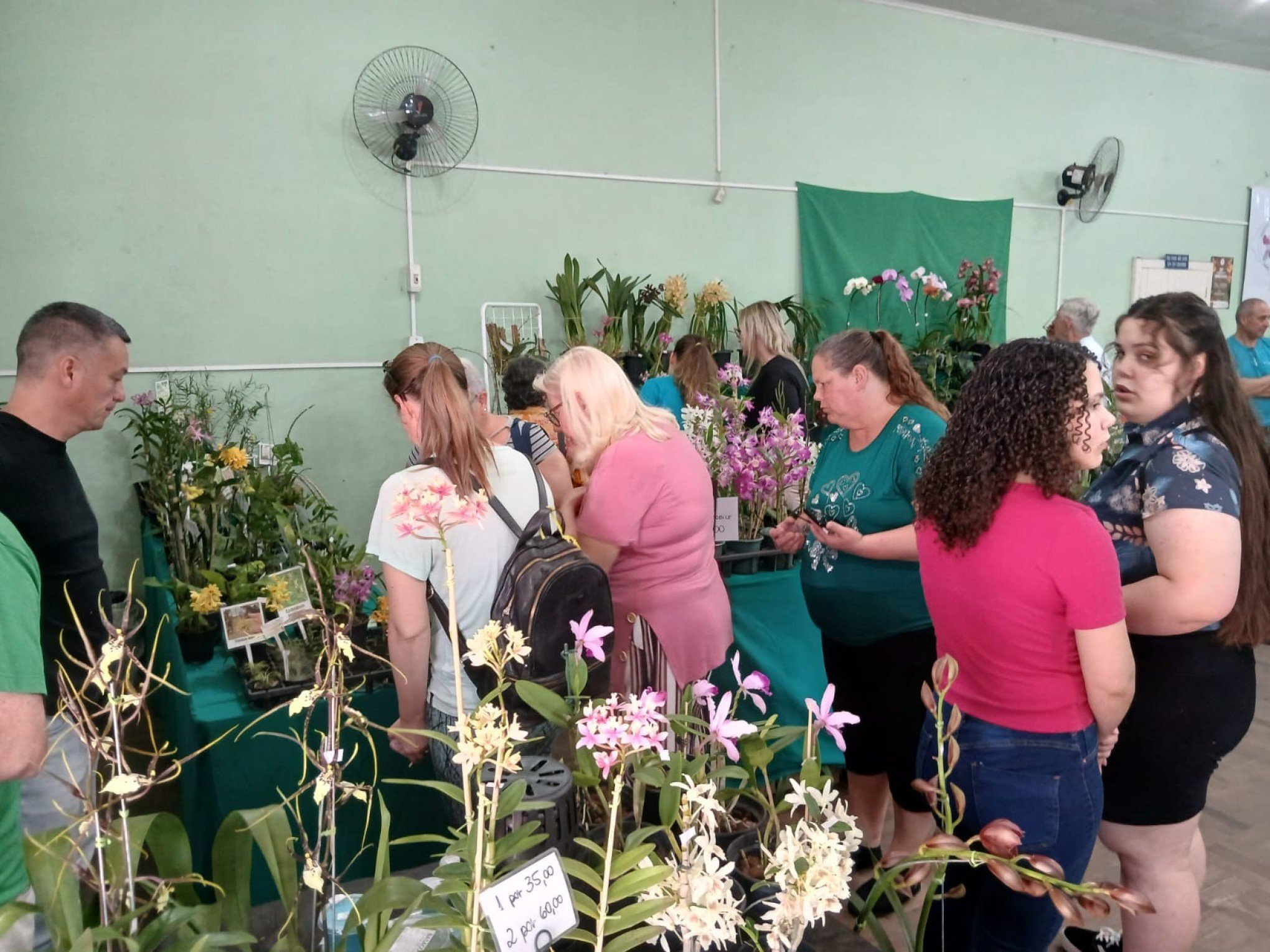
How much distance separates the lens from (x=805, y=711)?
2787mm

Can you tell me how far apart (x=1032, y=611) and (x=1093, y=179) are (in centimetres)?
653

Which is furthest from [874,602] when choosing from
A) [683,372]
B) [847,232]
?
[847,232]

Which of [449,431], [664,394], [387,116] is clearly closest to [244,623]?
[449,431]

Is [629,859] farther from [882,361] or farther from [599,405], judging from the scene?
[882,361]

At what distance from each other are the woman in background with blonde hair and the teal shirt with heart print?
186 cm

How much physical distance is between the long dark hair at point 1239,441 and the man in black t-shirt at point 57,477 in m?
2.08

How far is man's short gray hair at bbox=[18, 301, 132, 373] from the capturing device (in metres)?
1.87

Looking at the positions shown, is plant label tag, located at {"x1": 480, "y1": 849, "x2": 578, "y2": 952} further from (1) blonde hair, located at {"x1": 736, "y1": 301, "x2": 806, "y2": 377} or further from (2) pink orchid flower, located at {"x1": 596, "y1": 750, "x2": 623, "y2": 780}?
(1) blonde hair, located at {"x1": 736, "y1": 301, "x2": 806, "y2": 377}

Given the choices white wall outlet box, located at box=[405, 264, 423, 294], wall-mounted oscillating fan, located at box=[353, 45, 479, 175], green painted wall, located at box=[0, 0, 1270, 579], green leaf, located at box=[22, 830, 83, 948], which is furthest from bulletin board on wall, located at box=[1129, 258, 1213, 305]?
green leaf, located at box=[22, 830, 83, 948]

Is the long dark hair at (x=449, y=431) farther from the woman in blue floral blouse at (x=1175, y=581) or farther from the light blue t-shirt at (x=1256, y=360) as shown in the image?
the light blue t-shirt at (x=1256, y=360)

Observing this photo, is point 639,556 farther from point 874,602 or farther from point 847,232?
point 847,232

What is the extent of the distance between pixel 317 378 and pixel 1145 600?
3.89 meters

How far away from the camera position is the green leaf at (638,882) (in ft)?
2.29

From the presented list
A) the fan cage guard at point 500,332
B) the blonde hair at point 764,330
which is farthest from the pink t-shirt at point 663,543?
the fan cage guard at point 500,332
